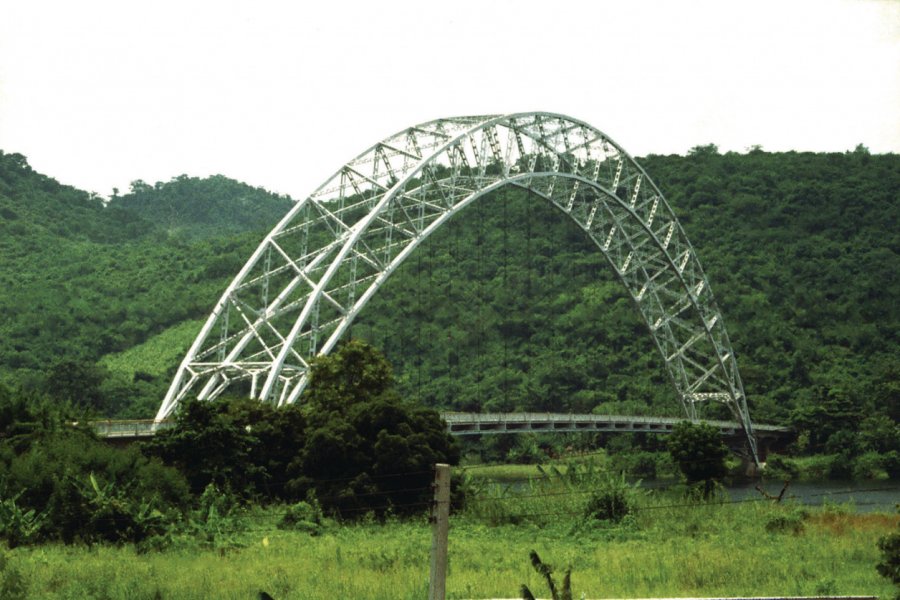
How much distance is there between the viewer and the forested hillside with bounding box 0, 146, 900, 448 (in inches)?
3056

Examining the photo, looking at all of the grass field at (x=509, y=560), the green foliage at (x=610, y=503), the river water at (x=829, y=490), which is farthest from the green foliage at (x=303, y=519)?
the river water at (x=829, y=490)

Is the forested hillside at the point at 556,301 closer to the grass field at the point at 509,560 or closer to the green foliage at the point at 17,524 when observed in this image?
the green foliage at the point at 17,524

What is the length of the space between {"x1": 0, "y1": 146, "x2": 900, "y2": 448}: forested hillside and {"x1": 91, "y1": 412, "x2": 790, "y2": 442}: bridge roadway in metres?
6.55

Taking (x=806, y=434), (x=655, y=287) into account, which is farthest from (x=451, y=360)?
(x=806, y=434)

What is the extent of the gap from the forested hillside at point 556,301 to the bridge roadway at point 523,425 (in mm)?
6545

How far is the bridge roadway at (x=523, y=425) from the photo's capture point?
42.8 meters

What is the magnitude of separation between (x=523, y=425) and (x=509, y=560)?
31.0m

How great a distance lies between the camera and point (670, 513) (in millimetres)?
36750

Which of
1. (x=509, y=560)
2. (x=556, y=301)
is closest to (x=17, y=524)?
(x=509, y=560)

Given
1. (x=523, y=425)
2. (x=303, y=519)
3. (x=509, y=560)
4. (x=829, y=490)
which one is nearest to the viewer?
(x=509, y=560)

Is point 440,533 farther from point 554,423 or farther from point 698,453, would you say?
point 554,423

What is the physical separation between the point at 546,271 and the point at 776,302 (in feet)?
56.4

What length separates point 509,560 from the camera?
2817cm

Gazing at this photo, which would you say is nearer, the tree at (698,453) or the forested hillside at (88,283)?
the tree at (698,453)
